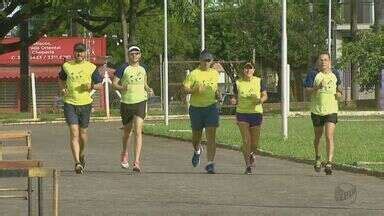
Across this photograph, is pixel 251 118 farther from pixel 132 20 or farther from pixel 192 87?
pixel 132 20

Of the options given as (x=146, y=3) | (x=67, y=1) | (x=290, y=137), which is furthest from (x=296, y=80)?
(x=290, y=137)

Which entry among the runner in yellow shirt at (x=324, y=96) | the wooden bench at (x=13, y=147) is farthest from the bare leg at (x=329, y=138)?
the wooden bench at (x=13, y=147)

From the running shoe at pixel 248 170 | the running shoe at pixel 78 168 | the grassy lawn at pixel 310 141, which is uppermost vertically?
the running shoe at pixel 78 168

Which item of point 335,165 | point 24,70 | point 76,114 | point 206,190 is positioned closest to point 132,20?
point 24,70

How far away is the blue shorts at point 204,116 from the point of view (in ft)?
56.1

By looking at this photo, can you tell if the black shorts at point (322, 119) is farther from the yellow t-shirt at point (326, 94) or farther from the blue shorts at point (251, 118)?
the blue shorts at point (251, 118)

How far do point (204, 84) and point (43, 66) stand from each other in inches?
1821

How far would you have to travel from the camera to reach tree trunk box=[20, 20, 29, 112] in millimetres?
Result: 53969

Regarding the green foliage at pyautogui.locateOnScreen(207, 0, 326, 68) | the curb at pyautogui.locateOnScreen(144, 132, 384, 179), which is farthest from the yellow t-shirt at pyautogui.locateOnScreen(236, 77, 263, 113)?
the green foliage at pyautogui.locateOnScreen(207, 0, 326, 68)

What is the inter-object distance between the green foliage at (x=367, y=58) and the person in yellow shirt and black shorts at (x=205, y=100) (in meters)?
35.0

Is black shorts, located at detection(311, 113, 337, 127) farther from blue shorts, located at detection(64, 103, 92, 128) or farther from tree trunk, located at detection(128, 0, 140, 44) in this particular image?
tree trunk, located at detection(128, 0, 140, 44)

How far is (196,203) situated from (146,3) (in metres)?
36.3

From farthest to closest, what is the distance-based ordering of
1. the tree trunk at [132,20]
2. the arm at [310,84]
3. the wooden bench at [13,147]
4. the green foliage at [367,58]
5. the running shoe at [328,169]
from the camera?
the green foliage at [367,58] < the tree trunk at [132,20] < the arm at [310,84] < the running shoe at [328,169] < the wooden bench at [13,147]

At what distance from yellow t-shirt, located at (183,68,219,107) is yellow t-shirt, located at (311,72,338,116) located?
60.4 inches
